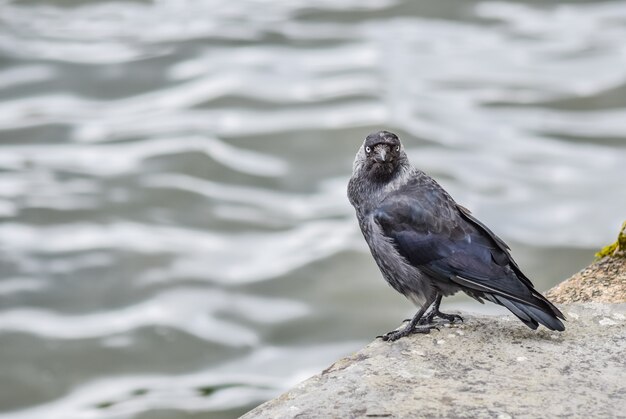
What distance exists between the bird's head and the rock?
1.04 metres

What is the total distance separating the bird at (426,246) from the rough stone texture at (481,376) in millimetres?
132

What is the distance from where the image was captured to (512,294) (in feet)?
14.8

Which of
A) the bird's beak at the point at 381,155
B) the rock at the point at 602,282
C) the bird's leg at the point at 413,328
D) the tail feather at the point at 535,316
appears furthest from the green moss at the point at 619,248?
the bird's beak at the point at 381,155

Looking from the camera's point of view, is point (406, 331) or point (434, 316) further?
point (434, 316)

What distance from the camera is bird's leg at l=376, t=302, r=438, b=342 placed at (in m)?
4.55

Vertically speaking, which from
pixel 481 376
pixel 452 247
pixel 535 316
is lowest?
pixel 481 376

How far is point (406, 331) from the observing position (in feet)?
15.0

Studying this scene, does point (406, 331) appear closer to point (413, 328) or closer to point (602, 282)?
point (413, 328)

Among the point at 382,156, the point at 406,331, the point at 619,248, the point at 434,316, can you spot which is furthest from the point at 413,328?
the point at 619,248

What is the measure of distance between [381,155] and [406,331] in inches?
30.7

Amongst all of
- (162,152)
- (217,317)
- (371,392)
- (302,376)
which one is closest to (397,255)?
(371,392)

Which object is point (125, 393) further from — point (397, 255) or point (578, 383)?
point (578, 383)

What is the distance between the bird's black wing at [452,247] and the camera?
4.54m

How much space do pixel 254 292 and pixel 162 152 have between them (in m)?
2.87
